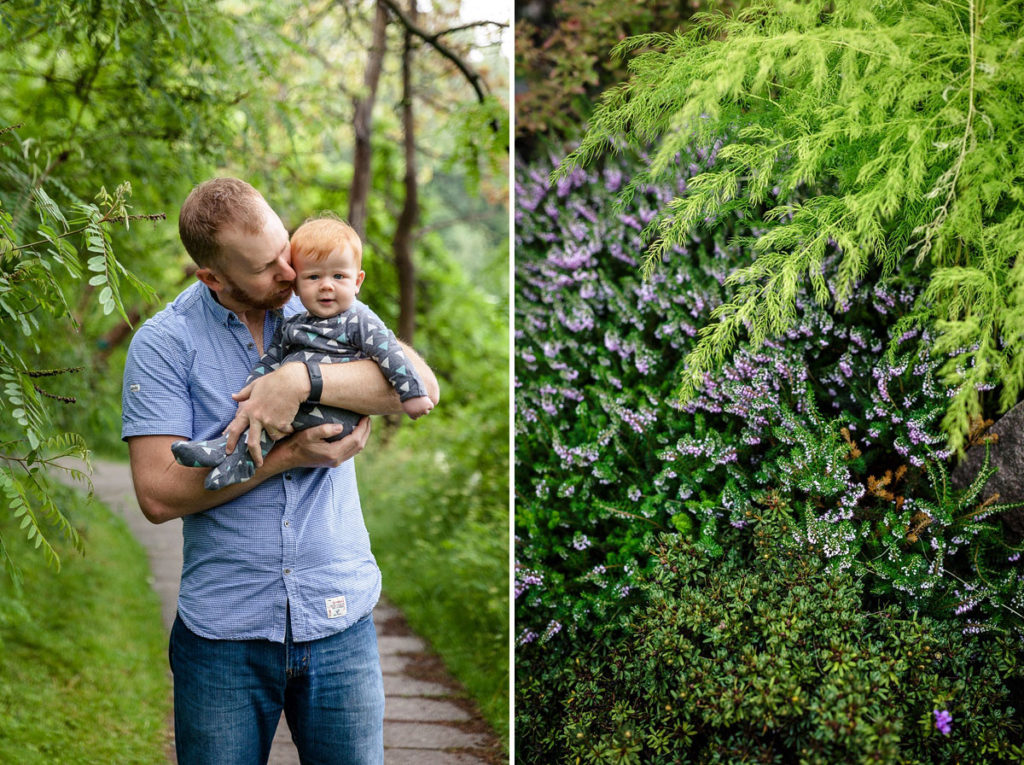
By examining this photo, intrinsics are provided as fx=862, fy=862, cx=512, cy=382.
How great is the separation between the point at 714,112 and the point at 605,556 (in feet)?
3.57

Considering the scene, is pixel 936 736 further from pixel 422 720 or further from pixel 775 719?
pixel 422 720

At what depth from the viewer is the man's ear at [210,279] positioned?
136 centimetres

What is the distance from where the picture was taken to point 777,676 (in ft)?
5.16

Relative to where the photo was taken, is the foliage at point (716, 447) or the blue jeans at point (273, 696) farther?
the foliage at point (716, 447)

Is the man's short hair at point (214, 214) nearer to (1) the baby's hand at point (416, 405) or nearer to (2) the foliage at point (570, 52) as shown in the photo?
(1) the baby's hand at point (416, 405)

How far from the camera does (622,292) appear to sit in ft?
8.27

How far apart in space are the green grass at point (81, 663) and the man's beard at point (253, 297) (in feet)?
4.27

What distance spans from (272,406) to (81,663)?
2.30 m

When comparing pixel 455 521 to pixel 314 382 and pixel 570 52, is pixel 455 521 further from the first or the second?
pixel 314 382

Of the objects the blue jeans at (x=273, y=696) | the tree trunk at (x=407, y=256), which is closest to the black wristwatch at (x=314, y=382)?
the blue jeans at (x=273, y=696)

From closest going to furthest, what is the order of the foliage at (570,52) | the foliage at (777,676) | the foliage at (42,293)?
the foliage at (42,293)
the foliage at (777,676)
the foliage at (570,52)

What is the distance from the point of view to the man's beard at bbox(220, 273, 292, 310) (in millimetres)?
1385

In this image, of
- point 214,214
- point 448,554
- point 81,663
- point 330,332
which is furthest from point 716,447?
point 81,663

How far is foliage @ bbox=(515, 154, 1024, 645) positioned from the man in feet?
2.37
